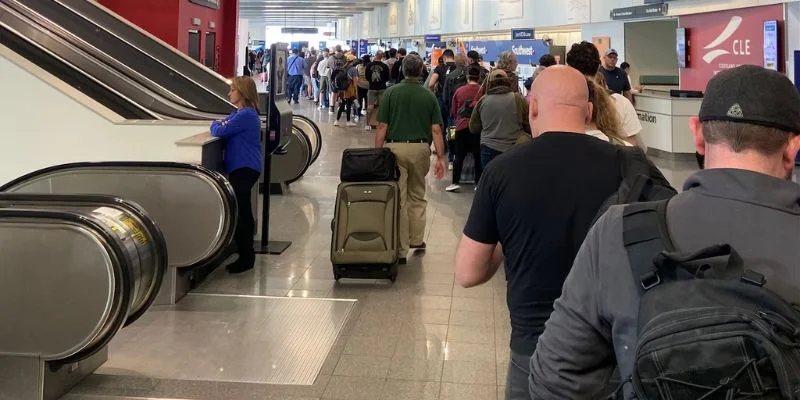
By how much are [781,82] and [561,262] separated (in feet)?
3.37

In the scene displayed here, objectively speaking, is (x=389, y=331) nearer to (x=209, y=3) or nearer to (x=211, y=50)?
(x=209, y=3)

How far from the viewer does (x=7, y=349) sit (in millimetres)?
3648

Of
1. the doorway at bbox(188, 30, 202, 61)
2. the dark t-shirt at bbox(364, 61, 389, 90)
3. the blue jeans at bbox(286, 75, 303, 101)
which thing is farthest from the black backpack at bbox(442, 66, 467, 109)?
the blue jeans at bbox(286, 75, 303, 101)

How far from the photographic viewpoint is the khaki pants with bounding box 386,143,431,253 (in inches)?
248

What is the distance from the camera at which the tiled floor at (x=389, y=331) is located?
3.87m

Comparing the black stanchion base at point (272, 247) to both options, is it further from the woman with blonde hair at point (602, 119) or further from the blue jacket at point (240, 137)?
the woman with blonde hair at point (602, 119)

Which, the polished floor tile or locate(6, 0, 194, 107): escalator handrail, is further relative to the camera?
locate(6, 0, 194, 107): escalator handrail

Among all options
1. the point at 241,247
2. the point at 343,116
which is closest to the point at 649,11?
the point at 343,116

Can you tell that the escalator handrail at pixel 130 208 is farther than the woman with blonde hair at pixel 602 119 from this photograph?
Yes

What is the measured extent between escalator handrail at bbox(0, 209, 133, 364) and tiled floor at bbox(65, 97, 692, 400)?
0.94 feet

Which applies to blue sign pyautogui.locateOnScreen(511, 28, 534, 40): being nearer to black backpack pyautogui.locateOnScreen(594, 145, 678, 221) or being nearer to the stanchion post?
the stanchion post

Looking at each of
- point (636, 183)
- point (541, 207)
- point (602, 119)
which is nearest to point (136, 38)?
point (602, 119)

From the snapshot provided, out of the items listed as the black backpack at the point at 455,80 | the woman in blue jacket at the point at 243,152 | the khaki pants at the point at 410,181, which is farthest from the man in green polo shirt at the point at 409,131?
the black backpack at the point at 455,80

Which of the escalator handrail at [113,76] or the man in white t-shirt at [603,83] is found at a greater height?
the escalator handrail at [113,76]
